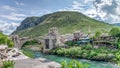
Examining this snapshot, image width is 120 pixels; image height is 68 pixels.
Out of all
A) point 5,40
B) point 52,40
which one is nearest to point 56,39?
point 52,40

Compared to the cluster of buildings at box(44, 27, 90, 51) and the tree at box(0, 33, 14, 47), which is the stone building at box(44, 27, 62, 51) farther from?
the tree at box(0, 33, 14, 47)

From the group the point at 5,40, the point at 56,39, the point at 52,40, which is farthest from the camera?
the point at 52,40

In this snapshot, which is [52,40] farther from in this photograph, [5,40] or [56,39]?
[5,40]

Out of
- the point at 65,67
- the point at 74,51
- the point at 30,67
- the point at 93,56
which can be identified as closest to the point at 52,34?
the point at 74,51

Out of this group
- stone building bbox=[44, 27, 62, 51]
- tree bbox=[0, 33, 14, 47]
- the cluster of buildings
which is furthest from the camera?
stone building bbox=[44, 27, 62, 51]

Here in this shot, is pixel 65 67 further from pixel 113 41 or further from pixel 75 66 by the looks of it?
pixel 113 41

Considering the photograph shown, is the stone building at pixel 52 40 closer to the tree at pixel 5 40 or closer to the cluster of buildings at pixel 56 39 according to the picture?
the cluster of buildings at pixel 56 39

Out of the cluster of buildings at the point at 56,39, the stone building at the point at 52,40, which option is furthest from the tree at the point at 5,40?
the stone building at the point at 52,40

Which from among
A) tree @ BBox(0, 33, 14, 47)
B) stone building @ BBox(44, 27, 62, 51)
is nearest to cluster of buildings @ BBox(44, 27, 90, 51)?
stone building @ BBox(44, 27, 62, 51)

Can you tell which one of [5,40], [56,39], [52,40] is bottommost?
[52,40]

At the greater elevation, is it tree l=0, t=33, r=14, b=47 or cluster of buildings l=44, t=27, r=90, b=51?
tree l=0, t=33, r=14, b=47

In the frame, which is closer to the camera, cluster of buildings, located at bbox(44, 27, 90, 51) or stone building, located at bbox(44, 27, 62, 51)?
cluster of buildings, located at bbox(44, 27, 90, 51)

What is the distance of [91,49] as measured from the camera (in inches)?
5566

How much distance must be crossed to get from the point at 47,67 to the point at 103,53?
67.3 metres
